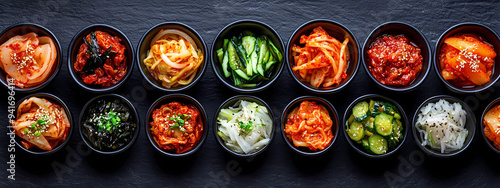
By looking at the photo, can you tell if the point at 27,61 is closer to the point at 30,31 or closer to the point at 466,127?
the point at 30,31

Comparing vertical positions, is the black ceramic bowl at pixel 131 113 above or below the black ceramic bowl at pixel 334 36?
below

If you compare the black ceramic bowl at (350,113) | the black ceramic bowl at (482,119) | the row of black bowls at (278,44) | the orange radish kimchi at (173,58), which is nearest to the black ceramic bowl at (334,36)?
the row of black bowls at (278,44)

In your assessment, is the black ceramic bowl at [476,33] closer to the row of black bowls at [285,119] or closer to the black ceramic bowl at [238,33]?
the row of black bowls at [285,119]

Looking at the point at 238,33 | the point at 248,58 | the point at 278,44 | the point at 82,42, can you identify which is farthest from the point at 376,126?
the point at 82,42

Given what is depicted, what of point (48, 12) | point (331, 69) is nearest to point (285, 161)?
point (331, 69)

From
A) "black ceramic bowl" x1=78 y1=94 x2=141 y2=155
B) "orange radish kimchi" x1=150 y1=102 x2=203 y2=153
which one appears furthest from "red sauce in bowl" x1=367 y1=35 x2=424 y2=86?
"black ceramic bowl" x1=78 y1=94 x2=141 y2=155

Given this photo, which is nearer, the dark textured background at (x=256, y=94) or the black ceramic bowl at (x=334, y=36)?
the black ceramic bowl at (x=334, y=36)
